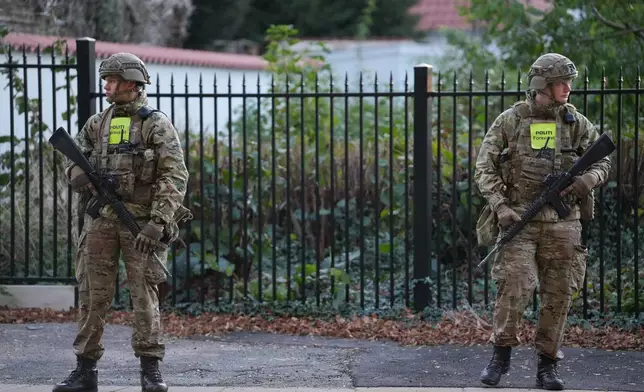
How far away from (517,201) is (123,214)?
85.8 inches

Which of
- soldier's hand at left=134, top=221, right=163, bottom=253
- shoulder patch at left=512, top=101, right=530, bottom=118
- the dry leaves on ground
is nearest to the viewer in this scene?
soldier's hand at left=134, top=221, right=163, bottom=253

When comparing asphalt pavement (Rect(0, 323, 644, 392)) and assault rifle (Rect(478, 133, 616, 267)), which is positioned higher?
assault rifle (Rect(478, 133, 616, 267))

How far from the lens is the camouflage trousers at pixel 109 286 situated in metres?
5.46

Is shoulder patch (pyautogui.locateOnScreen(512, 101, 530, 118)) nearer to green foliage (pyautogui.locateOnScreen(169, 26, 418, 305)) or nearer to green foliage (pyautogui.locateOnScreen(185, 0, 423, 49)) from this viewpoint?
green foliage (pyautogui.locateOnScreen(169, 26, 418, 305))

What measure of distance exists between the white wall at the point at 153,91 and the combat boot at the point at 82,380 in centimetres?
267

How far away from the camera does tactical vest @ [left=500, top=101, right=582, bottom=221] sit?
5621mm

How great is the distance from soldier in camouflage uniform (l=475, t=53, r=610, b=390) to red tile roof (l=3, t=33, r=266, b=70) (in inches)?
243

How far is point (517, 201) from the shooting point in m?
5.71

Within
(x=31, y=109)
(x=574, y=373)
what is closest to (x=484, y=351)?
(x=574, y=373)

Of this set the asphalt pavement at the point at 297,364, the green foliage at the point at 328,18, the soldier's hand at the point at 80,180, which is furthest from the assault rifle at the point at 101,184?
the green foliage at the point at 328,18

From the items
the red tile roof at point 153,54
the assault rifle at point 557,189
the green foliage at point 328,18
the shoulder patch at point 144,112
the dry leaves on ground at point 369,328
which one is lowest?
the dry leaves on ground at point 369,328

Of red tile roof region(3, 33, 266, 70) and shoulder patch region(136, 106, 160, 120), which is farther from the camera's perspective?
red tile roof region(3, 33, 266, 70)

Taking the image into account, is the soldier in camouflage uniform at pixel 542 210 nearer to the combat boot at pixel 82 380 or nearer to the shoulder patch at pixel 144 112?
the shoulder patch at pixel 144 112

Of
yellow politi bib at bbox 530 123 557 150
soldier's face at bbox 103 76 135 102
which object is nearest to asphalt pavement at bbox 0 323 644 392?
yellow politi bib at bbox 530 123 557 150
